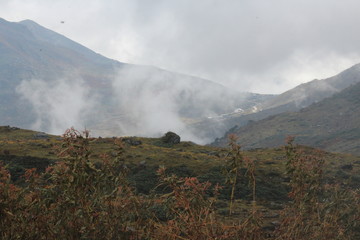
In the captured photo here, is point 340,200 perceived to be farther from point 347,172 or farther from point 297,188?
point 347,172

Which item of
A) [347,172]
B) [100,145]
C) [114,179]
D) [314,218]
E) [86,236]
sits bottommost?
[347,172]

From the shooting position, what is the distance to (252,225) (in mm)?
11891

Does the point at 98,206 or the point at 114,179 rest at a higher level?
the point at 114,179

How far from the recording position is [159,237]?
10562mm

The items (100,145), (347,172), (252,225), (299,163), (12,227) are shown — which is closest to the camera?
(12,227)

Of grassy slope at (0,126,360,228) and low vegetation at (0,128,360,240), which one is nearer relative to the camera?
low vegetation at (0,128,360,240)

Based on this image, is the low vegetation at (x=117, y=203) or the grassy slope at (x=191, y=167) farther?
the grassy slope at (x=191, y=167)

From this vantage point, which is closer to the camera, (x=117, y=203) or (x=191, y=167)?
(x=117, y=203)

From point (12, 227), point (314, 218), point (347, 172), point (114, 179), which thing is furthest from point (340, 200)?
point (347, 172)

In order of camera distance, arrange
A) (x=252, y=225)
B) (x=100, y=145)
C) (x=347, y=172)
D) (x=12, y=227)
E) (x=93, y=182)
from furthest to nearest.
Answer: (x=100, y=145), (x=347, y=172), (x=252, y=225), (x=93, y=182), (x=12, y=227)

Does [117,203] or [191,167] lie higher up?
[117,203]

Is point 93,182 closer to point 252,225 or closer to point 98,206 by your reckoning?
point 98,206

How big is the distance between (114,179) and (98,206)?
1080 millimetres

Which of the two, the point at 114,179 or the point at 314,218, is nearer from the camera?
the point at 114,179
